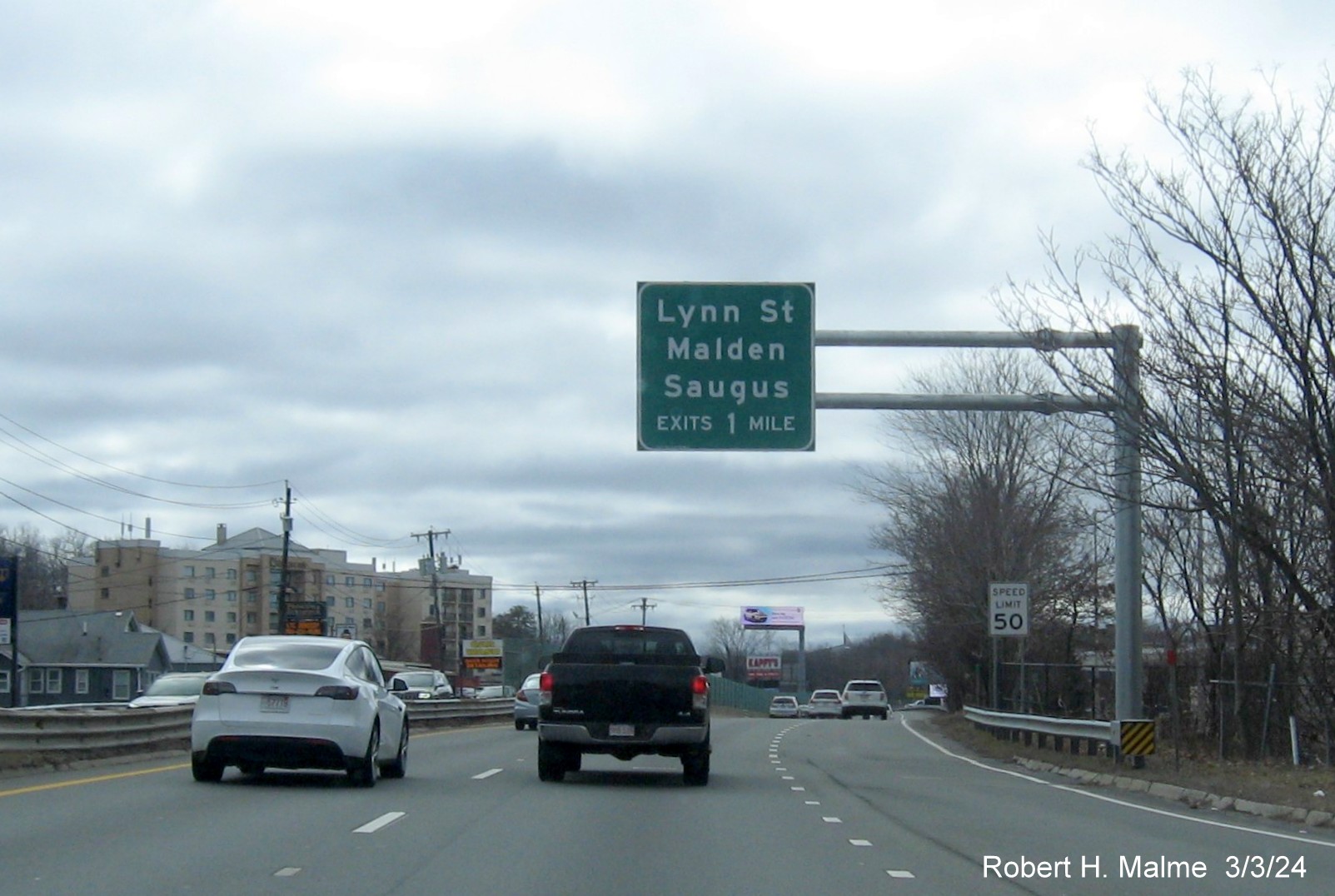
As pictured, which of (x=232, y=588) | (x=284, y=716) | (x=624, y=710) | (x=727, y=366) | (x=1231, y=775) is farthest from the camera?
(x=232, y=588)

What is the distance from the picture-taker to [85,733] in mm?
19281

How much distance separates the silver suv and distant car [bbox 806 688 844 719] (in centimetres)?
57

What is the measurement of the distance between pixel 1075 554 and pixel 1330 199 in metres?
27.8

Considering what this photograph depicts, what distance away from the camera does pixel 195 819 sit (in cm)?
1277

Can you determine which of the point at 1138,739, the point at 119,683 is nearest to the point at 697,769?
the point at 1138,739

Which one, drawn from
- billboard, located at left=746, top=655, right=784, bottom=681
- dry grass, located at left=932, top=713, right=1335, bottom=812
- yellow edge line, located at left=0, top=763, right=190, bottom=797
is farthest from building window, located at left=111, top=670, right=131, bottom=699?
billboard, located at left=746, top=655, right=784, bottom=681

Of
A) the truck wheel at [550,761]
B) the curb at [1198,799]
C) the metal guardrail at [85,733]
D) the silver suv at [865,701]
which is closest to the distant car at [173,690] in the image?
the metal guardrail at [85,733]

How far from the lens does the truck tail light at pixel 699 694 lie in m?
17.8

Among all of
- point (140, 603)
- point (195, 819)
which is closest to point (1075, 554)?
point (195, 819)

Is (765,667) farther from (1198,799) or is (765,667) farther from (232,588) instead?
(1198,799)

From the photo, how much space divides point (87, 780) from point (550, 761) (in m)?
5.17

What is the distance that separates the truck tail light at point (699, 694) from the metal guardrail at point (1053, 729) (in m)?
7.38

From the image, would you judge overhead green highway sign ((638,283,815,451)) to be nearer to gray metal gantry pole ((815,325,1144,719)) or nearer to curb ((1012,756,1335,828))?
gray metal gantry pole ((815,325,1144,719))

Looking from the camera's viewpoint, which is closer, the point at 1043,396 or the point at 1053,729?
the point at 1043,396
